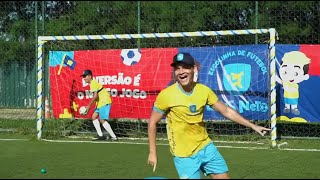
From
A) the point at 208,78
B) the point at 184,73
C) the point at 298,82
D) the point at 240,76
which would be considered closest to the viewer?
the point at 184,73

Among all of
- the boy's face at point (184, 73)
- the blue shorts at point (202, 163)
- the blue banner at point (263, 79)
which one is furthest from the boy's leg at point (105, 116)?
the boy's face at point (184, 73)

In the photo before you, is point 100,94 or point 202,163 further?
point 100,94

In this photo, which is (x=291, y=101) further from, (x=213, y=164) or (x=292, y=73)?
(x=213, y=164)

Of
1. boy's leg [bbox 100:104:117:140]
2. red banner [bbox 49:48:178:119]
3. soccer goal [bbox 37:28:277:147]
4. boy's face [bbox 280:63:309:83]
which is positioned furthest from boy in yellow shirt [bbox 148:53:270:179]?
boy's leg [bbox 100:104:117:140]

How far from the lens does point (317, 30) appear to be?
48.8 feet

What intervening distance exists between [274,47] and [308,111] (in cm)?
177

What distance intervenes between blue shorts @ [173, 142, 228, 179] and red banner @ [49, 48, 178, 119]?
8031 millimetres

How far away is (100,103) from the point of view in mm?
→ 13555

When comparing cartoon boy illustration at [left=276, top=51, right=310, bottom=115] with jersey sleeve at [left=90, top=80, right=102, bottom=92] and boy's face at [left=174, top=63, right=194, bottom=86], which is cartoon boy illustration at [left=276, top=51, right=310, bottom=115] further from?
boy's face at [left=174, top=63, right=194, bottom=86]

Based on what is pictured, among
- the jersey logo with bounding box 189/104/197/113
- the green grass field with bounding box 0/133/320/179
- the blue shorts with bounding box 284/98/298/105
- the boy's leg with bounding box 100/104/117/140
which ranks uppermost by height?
the jersey logo with bounding box 189/104/197/113

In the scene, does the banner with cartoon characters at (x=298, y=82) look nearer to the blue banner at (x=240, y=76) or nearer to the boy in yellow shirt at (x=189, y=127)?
the blue banner at (x=240, y=76)

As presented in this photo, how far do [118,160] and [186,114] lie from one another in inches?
195

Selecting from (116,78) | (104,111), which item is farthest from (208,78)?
(104,111)

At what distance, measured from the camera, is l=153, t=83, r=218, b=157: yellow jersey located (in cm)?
537
